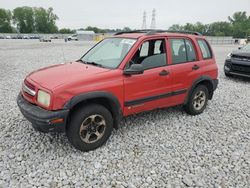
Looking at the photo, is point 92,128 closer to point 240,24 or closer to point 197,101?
point 197,101

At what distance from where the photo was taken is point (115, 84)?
3.65 metres

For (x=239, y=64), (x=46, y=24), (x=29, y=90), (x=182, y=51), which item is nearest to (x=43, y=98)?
(x=29, y=90)

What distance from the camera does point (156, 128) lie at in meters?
4.50

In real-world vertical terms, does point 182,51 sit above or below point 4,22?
below

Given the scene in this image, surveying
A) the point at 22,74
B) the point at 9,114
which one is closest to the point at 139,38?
the point at 9,114

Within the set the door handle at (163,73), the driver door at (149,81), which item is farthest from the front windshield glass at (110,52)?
the door handle at (163,73)

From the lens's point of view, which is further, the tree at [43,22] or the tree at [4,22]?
the tree at [43,22]

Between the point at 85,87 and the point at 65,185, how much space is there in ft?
4.45

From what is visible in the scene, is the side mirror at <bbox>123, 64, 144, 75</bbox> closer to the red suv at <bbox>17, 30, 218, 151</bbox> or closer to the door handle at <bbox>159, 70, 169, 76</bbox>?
the red suv at <bbox>17, 30, 218, 151</bbox>

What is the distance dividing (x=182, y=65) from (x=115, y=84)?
5.55 ft

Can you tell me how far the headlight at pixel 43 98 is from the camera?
3.21 meters

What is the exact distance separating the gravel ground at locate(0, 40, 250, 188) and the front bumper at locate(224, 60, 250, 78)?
159 inches

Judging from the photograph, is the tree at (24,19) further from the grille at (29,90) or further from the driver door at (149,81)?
the driver door at (149,81)

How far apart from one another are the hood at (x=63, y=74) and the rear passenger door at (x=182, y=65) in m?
1.53
